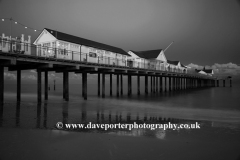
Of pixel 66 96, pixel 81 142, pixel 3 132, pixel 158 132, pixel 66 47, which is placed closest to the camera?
pixel 81 142

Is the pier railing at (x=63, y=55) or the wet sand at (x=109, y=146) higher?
the pier railing at (x=63, y=55)

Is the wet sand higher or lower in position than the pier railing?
lower

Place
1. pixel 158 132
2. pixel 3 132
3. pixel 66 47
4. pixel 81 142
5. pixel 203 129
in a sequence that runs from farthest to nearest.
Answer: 1. pixel 66 47
2. pixel 203 129
3. pixel 158 132
4. pixel 3 132
5. pixel 81 142

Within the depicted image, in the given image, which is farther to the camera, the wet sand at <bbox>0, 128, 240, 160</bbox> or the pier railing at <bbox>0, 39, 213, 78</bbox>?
the pier railing at <bbox>0, 39, 213, 78</bbox>

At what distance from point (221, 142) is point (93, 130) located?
17.3ft

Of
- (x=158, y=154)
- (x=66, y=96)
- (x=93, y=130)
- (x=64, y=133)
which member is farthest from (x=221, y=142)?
(x=66, y=96)

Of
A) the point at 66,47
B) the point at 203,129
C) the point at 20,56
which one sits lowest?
the point at 203,129

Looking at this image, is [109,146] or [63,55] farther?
[63,55]

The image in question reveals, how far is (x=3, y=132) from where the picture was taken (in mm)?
6762

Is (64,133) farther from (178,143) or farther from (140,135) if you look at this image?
(178,143)

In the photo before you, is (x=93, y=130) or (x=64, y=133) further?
(x=93, y=130)

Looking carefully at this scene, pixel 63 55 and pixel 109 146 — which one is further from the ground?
pixel 63 55

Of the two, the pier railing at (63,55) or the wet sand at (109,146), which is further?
the pier railing at (63,55)

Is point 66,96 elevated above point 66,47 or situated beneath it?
situated beneath
